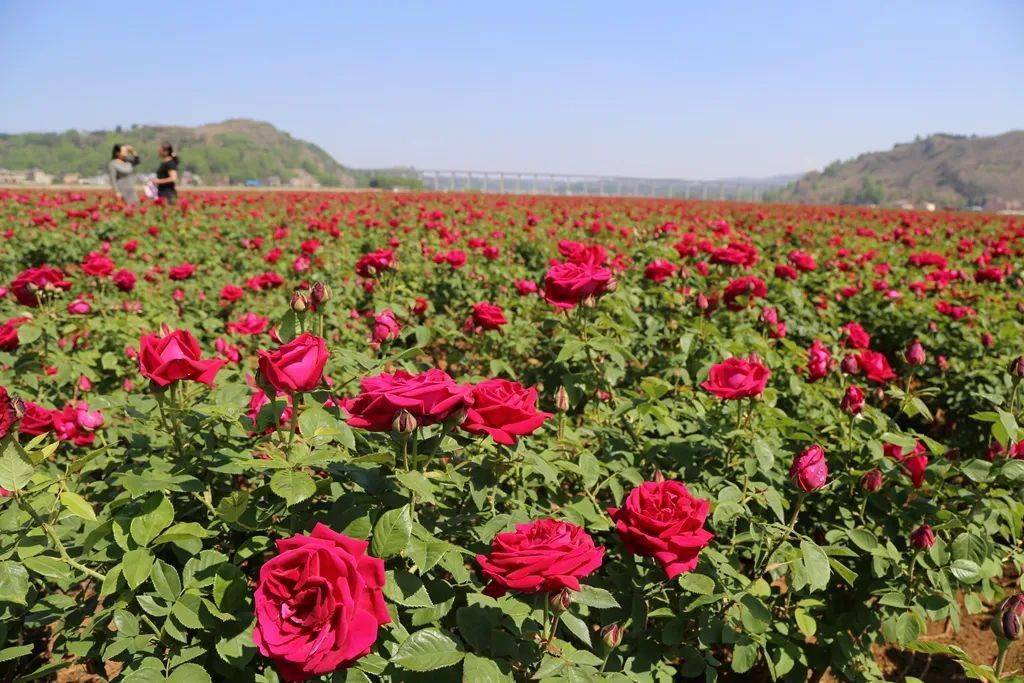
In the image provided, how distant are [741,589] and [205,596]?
1236 mm

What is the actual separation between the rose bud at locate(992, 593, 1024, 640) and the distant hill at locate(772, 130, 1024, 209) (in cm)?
8191

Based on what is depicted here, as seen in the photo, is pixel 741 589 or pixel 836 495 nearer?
pixel 741 589

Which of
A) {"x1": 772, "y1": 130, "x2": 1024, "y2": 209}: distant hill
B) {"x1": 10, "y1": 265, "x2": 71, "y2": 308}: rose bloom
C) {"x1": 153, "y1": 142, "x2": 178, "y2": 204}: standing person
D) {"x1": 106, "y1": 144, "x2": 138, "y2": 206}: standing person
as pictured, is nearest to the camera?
{"x1": 10, "y1": 265, "x2": 71, "y2": 308}: rose bloom

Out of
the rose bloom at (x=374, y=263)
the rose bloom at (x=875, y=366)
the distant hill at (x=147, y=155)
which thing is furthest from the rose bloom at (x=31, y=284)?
the distant hill at (x=147, y=155)

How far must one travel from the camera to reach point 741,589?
60.1 inches

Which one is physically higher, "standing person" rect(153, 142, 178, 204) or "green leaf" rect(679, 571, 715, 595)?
"standing person" rect(153, 142, 178, 204)

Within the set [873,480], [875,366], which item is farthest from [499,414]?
[875,366]

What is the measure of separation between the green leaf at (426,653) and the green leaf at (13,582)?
25.1 inches

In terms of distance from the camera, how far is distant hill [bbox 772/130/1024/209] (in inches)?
3285

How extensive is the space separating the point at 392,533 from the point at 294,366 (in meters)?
0.35

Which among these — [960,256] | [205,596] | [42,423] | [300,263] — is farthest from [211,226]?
[960,256]

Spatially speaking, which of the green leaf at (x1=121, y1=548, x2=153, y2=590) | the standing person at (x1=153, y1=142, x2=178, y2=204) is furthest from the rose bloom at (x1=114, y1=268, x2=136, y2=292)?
the standing person at (x1=153, y1=142, x2=178, y2=204)

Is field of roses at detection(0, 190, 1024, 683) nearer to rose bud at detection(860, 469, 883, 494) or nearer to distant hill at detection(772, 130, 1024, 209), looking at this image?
rose bud at detection(860, 469, 883, 494)

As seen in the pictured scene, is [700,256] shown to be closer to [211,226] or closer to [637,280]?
[637,280]
